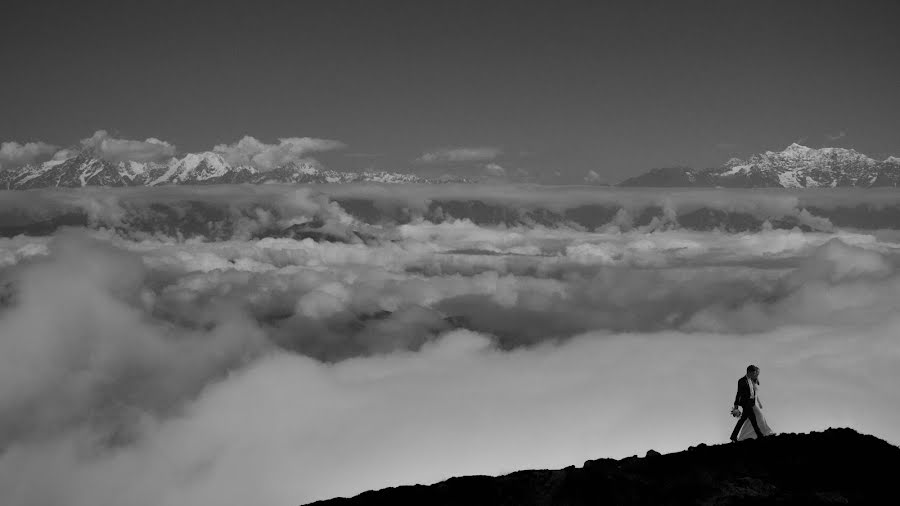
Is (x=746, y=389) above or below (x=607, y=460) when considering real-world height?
above

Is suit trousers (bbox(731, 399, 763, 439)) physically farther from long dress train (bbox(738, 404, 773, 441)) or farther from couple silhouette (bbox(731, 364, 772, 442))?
long dress train (bbox(738, 404, 773, 441))

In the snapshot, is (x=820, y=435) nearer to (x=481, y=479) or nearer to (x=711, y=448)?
(x=711, y=448)

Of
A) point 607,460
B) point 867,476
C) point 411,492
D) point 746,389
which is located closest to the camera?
point 867,476

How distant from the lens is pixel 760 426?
32.7m

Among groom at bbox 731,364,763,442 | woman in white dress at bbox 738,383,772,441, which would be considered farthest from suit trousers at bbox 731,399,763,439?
woman in white dress at bbox 738,383,772,441

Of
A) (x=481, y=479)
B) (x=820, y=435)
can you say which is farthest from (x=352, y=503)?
(x=820, y=435)

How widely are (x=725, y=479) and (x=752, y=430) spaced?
417cm

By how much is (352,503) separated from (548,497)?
39.1 ft

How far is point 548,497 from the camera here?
3291 centimetres

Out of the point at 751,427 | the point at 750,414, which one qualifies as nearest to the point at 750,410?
the point at 750,414

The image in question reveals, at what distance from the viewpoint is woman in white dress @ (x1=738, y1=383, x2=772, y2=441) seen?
107 ft

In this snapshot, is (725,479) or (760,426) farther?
(760,426)

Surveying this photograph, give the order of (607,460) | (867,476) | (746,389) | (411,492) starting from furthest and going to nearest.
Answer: (411,492), (607,460), (746,389), (867,476)

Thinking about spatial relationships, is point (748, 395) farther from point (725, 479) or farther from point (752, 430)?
point (725, 479)
